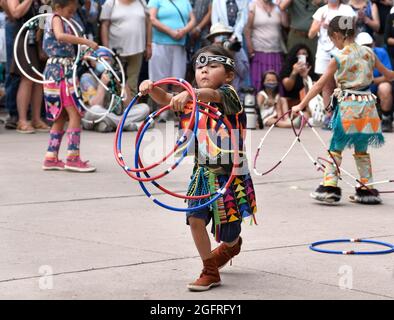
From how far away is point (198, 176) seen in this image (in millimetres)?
6434

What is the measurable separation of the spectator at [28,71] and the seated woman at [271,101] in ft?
11.2

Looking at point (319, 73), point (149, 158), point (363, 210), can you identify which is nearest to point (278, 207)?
point (363, 210)

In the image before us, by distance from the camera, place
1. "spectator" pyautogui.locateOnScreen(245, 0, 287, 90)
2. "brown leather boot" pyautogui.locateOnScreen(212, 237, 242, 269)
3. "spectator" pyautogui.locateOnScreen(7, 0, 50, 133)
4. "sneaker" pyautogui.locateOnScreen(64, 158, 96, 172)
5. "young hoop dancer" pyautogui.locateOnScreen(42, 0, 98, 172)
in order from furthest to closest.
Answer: "spectator" pyautogui.locateOnScreen(245, 0, 287, 90) → "spectator" pyautogui.locateOnScreen(7, 0, 50, 133) → "sneaker" pyautogui.locateOnScreen(64, 158, 96, 172) → "young hoop dancer" pyautogui.locateOnScreen(42, 0, 98, 172) → "brown leather boot" pyautogui.locateOnScreen(212, 237, 242, 269)

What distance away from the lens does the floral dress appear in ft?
36.0

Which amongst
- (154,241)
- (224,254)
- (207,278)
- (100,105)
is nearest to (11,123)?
(100,105)

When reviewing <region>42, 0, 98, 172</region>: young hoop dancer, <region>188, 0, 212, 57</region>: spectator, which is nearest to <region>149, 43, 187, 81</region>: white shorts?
<region>188, 0, 212, 57</region>: spectator

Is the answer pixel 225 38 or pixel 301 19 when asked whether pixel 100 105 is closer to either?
pixel 225 38

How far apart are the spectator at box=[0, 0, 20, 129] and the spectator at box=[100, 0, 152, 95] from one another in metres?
1.56

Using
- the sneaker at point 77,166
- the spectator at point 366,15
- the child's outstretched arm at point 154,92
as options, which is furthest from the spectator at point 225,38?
the child's outstretched arm at point 154,92

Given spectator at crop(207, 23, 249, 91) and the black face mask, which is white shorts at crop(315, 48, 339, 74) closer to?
the black face mask

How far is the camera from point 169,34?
51.2 feet

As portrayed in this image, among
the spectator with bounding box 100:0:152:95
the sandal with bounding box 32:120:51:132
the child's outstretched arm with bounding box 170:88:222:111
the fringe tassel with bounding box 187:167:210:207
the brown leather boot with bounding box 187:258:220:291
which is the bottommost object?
the brown leather boot with bounding box 187:258:220:291
